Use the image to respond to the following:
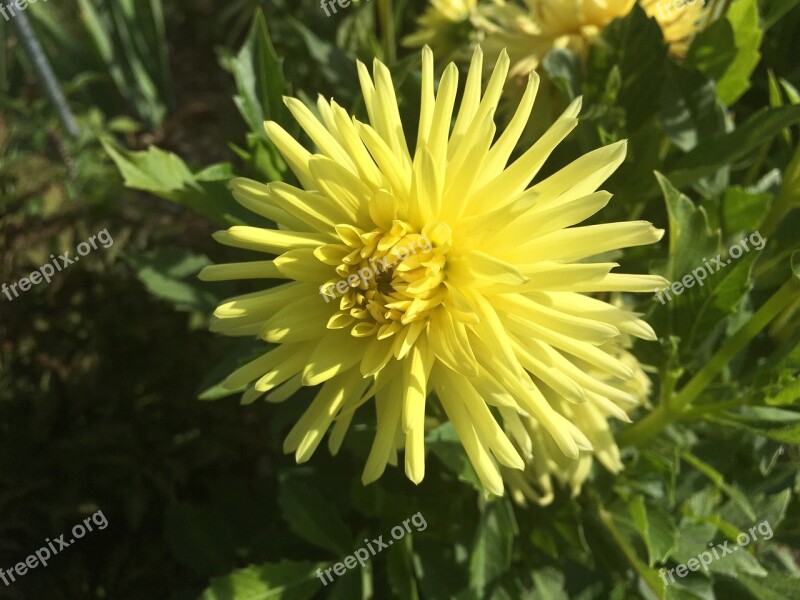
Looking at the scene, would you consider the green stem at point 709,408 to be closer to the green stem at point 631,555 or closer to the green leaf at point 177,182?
the green stem at point 631,555

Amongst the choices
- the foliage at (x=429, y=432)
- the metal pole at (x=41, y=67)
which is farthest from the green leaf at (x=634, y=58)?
the metal pole at (x=41, y=67)

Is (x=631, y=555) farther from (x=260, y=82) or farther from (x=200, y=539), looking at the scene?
(x=260, y=82)

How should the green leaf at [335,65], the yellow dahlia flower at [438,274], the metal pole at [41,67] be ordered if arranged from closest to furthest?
the yellow dahlia flower at [438,274] → the green leaf at [335,65] → the metal pole at [41,67]

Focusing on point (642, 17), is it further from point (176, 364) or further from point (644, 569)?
point (176, 364)

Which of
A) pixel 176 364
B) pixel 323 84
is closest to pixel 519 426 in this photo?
pixel 176 364

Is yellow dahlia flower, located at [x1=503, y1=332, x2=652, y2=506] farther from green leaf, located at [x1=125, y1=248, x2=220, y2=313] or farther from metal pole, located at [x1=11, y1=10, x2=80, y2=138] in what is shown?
metal pole, located at [x1=11, y1=10, x2=80, y2=138]

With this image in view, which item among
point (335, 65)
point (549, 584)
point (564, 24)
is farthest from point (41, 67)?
point (549, 584)
